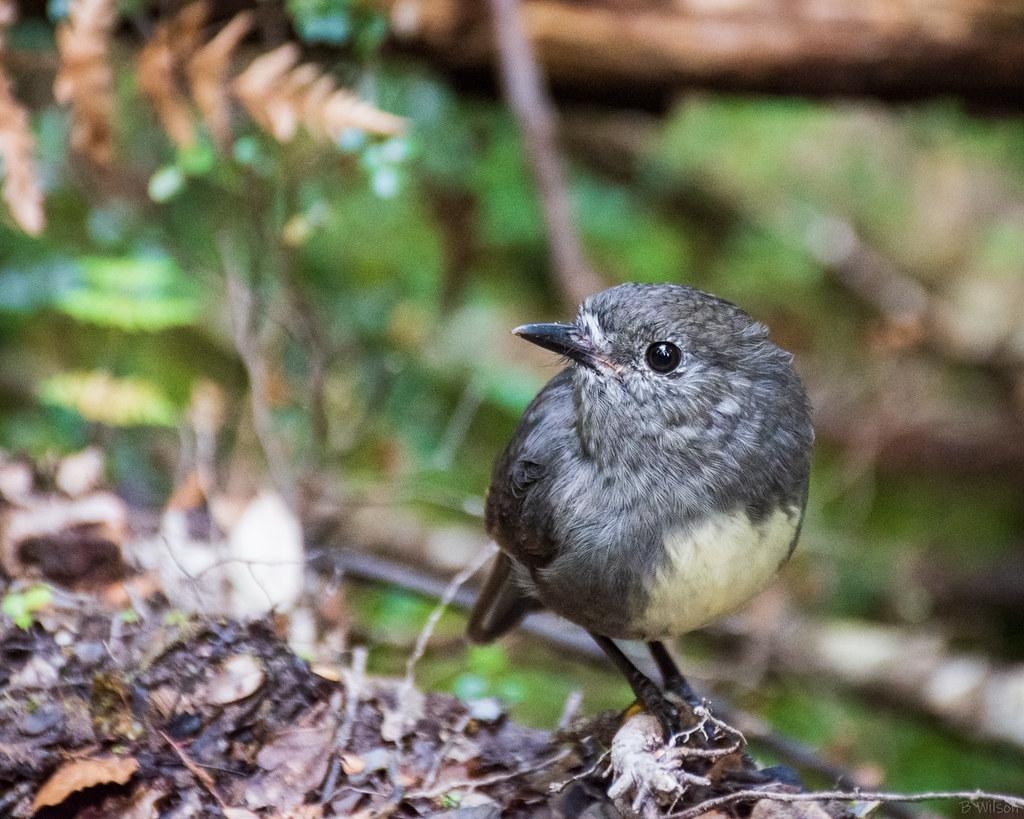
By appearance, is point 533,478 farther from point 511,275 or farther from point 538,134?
point 511,275

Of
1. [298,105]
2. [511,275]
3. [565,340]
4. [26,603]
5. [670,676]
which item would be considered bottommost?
[26,603]

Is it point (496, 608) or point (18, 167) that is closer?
point (496, 608)

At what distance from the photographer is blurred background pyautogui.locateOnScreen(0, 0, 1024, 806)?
503 centimetres

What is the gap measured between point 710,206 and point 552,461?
5020 millimetres

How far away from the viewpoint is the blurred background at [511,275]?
16.5ft

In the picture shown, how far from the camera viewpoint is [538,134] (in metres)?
5.75

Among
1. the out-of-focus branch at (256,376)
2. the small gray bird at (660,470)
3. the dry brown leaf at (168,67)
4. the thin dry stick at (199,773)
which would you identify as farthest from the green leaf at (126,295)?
the thin dry stick at (199,773)

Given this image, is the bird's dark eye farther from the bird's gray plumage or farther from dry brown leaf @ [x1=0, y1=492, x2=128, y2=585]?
dry brown leaf @ [x1=0, y1=492, x2=128, y2=585]

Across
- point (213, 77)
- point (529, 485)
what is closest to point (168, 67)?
point (213, 77)

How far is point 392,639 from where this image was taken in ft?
15.8

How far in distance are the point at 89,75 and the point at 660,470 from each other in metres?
2.78

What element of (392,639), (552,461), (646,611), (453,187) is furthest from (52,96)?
(646,611)

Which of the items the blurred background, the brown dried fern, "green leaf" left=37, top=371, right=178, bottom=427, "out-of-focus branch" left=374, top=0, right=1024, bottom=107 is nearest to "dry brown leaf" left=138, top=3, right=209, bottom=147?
the blurred background

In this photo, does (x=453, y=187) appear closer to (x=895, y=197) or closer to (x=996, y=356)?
(x=895, y=197)
